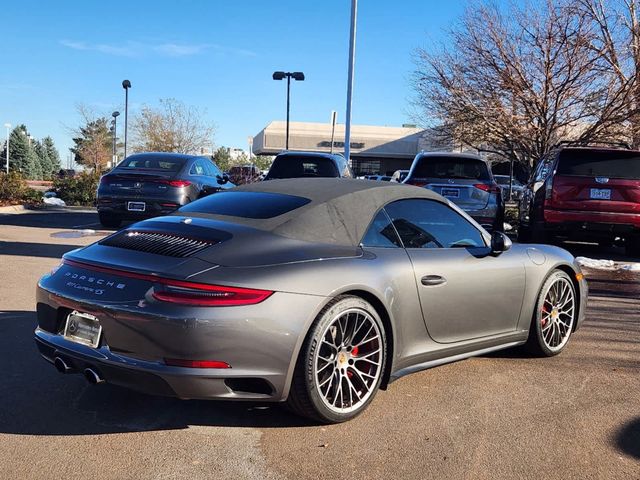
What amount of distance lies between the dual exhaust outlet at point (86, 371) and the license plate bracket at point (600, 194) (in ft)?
30.5

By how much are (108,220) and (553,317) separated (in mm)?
10066

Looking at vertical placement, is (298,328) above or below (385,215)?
below

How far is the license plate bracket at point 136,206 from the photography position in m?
12.0

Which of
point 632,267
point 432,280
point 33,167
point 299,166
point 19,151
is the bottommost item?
point 632,267

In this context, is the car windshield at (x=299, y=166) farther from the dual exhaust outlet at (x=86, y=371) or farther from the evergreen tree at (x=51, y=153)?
the evergreen tree at (x=51, y=153)

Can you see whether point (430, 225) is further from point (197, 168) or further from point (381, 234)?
point (197, 168)

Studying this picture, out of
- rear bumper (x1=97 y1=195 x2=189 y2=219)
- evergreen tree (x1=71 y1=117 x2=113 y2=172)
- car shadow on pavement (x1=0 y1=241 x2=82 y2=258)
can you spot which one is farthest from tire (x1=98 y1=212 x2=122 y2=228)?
evergreen tree (x1=71 y1=117 x2=113 y2=172)

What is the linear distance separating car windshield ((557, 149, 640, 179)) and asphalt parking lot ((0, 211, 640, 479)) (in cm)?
628

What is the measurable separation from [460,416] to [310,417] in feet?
3.20

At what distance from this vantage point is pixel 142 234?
12.7ft

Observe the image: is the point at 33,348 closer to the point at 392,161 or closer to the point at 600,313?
the point at 600,313

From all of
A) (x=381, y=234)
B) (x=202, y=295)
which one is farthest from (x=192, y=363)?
(x=381, y=234)

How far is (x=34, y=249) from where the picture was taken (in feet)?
32.6

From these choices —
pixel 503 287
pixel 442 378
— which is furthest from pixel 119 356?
pixel 503 287
